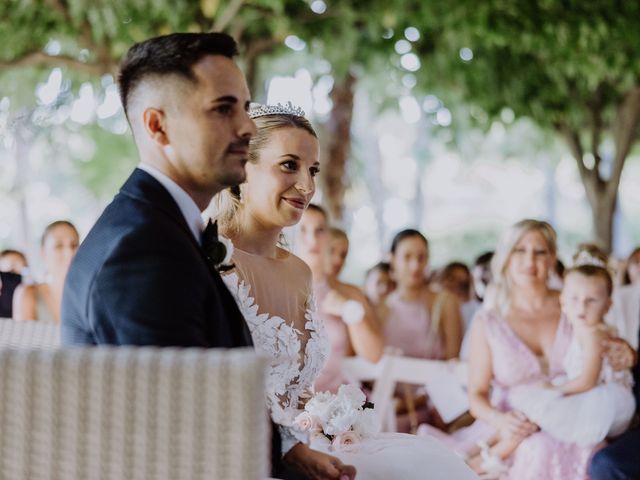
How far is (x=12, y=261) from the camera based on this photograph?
6.94 meters

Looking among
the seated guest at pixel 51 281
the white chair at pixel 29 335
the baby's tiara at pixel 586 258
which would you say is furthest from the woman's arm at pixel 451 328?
the white chair at pixel 29 335

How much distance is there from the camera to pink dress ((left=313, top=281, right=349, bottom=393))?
4.86m

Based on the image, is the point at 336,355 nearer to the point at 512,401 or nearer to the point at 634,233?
the point at 512,401

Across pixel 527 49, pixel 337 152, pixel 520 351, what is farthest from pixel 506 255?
pixel 337 152

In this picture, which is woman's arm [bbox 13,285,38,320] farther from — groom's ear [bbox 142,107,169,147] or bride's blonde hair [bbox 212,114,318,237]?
groom's ear [bbox 142,107,169,147]

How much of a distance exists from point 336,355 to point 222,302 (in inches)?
127

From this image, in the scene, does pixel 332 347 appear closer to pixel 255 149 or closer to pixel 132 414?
pixel 255 149

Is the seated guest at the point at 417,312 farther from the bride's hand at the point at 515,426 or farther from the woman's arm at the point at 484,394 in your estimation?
the bride's hand at the point at 515,426

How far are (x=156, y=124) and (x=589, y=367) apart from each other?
2708mm

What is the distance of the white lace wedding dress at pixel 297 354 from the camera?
7.25 ft

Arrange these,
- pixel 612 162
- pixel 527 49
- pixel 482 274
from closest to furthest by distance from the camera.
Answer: pixel 482 274
pixel 527 49
pixel 612 162

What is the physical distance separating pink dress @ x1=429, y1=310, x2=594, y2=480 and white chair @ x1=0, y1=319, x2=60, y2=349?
7.50ft

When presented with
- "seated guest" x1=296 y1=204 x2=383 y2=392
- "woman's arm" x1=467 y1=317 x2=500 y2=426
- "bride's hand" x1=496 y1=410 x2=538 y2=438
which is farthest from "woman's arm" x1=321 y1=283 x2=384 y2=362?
"bride's hand" x1=496 y1=410 x2=538 y2=438

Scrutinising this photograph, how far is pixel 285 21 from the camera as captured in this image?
322 inches
